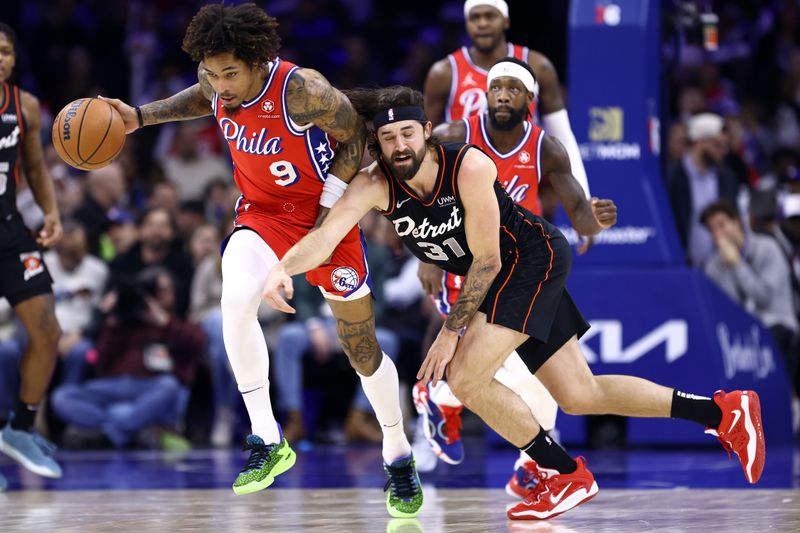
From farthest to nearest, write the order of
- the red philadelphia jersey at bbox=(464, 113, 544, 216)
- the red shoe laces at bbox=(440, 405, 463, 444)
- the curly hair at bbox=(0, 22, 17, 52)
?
the red shoe laces at bbox=(440, 405, 463, 444) < the curly hair at bbox=(0, 22, 17, 52) < the red philadelphia jersey at bbox=(464, 113, 544, 216)

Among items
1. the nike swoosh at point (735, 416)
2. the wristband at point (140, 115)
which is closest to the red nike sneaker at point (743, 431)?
the nike swoosh at point (735, 416)

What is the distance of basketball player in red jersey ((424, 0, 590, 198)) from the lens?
738 centimetres

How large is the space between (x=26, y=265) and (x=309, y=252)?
2.48 m

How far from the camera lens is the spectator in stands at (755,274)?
9.99 metres

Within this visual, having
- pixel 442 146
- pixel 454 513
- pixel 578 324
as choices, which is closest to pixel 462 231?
pixel 442 146

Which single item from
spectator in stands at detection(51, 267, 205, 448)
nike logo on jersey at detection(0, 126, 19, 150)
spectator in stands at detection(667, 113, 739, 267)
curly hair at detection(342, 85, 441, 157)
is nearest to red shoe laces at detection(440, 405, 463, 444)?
curly hair at detection(342, 85, 441, 157)

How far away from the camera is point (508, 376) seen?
6621 millimetres

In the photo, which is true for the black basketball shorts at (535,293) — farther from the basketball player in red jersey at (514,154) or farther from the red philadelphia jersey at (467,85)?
the red philadelphia jersey at (467,85)

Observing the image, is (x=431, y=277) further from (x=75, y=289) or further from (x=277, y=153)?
(x=75, y=289)

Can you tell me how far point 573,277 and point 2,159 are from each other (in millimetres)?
3810

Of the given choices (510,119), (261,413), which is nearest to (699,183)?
(510,119)

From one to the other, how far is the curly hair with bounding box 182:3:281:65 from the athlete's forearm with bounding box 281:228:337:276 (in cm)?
78

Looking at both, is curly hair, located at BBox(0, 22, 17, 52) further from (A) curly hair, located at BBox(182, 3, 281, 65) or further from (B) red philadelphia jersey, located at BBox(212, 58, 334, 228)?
→ (A) curly hair, located at BBox(182, 3, 281, 65)

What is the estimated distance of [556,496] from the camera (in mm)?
5512
